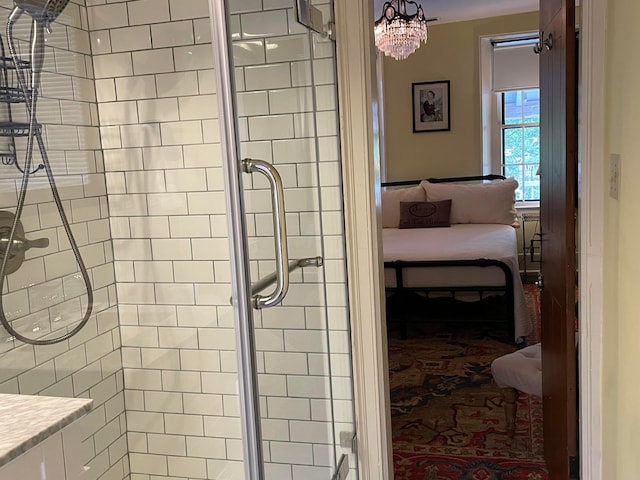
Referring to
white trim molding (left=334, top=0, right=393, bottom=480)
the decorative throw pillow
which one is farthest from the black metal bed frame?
white trim molding (left=334, top=0, right=393, bottom=480)

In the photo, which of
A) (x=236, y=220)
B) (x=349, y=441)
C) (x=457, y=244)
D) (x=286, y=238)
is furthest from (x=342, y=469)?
(x=457, y=244)

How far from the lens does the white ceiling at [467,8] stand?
5.41 meters

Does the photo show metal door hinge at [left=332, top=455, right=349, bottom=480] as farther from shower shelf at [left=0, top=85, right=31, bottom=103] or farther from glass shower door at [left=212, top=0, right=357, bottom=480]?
shower shelf at [left=0, top=85, right=31, bottom=103]

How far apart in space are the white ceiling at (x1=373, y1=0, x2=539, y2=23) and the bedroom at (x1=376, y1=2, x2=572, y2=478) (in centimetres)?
12

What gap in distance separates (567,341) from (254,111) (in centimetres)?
118

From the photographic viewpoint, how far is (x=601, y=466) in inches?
75.6

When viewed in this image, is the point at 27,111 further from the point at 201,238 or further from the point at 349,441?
the point at 349,441

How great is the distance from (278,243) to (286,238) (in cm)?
4

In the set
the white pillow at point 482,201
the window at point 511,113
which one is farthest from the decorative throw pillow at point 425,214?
the window at point 511,113

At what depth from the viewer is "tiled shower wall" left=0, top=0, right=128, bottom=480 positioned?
6.36 feet

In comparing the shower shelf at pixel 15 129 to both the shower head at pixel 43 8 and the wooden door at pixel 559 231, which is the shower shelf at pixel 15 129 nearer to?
the shower head at pixel 43 8

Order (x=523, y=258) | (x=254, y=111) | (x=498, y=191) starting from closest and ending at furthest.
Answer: (x=254, y=111)
(x=498, y=191)
(x=523, y=258)

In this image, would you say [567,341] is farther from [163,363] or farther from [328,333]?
[163,363]

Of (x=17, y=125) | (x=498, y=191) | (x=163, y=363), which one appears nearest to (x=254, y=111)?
Result: (x=17, y=125)
